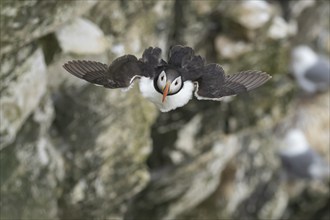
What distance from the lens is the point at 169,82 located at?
4.88 m

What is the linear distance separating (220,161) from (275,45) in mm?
1870

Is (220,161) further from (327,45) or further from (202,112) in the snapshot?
(327,45)

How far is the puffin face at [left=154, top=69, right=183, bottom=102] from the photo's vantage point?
192 inches

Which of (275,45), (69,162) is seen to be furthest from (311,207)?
(69,162)

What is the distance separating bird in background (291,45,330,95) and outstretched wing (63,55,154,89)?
781 cm

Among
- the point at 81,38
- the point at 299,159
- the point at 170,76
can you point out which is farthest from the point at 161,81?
the point at 299,159

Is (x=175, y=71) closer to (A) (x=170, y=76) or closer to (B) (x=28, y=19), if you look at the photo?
(A) (x=170, y=76)

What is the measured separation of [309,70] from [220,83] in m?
7.67

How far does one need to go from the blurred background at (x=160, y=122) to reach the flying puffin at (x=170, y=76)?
4.12 feet

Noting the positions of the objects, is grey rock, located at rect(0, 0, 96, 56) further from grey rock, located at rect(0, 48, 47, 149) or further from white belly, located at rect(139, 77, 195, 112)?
white belly, located at rect(139, 77, 195, 112)

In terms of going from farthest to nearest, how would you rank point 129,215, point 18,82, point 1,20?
point 129,215 < point 18,82 < point 1,20

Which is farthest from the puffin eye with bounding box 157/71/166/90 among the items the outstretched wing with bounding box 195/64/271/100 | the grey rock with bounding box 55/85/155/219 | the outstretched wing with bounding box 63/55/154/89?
the grey rock with bounding box 55/85/155/219

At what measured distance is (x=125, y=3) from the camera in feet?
25.0

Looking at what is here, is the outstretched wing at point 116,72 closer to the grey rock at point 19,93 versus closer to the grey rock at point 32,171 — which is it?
the grey rock at point 19,93
